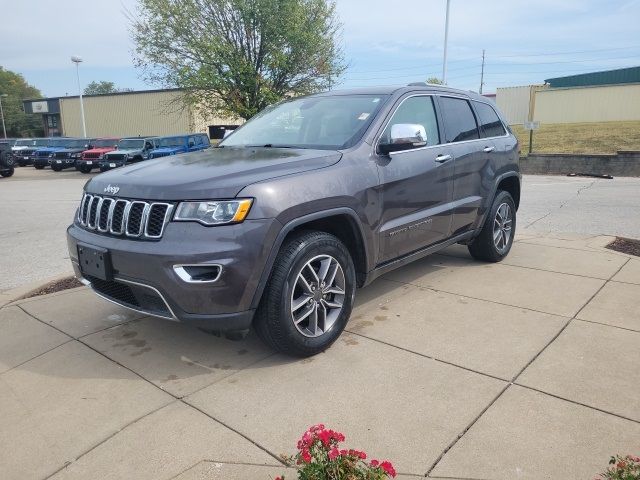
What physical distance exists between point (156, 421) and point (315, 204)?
156cm

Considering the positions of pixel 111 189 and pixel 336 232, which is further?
pixel 336 232

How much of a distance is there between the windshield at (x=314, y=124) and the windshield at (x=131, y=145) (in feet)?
64.9

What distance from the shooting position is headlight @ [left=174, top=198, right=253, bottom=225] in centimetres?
298

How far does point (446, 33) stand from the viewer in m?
26.2

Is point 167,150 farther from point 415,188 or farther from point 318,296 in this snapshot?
point 318,296

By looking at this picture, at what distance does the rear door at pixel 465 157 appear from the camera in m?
4.80

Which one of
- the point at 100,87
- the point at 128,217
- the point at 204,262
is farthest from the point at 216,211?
the point at 100,87

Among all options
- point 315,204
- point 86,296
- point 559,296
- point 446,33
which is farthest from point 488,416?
point 446,33

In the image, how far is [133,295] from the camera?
3.27m

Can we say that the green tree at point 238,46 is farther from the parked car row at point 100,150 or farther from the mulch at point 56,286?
the mulch at point 56,286

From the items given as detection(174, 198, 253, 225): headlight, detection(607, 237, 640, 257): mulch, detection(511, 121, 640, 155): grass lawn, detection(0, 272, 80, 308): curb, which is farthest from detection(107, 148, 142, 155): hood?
detection(174, 198, 253, 225): headlight

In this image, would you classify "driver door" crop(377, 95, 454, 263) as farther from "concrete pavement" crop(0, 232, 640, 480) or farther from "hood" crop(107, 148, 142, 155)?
"hood" crop(107, 148, 142, 155)

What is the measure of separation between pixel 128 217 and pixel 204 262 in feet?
2.15

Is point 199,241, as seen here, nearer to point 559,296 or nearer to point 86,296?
point 86,296
